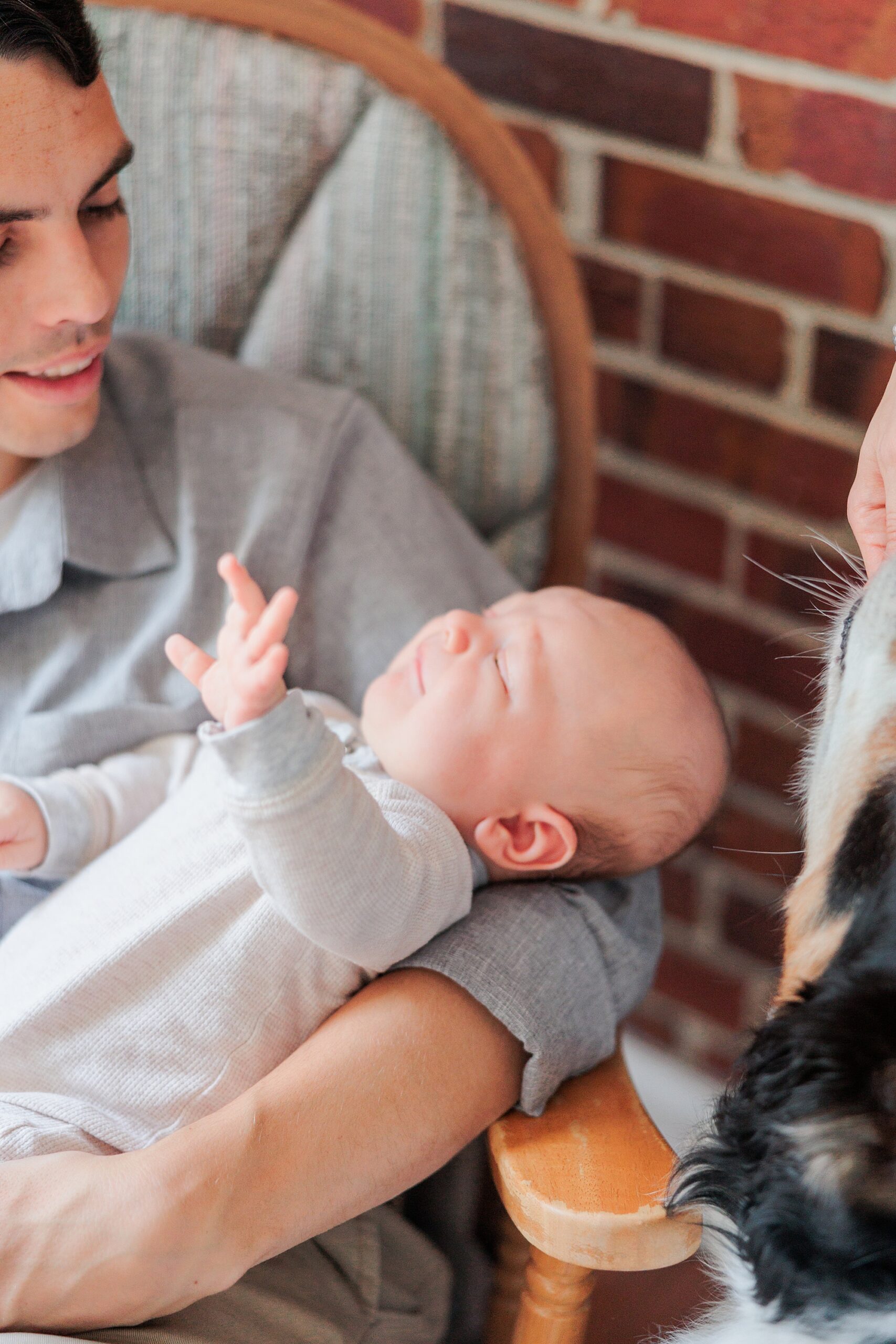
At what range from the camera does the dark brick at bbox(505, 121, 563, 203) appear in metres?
1.31

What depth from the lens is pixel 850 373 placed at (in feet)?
3.89

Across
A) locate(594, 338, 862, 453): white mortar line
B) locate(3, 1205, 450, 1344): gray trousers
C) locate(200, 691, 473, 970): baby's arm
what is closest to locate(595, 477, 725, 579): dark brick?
locate(594, 338, 862, 453): white mortar line

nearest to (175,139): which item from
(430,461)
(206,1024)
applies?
(430,461)

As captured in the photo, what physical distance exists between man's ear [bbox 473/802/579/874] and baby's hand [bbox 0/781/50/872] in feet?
1.06

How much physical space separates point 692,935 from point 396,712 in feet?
2.68

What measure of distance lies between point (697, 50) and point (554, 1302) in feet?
3.47

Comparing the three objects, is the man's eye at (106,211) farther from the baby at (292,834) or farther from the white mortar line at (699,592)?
the white mortar line at (699,592)

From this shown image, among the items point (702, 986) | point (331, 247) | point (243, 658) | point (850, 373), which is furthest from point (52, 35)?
point (702, 986)

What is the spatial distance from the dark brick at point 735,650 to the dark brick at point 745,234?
369 mm

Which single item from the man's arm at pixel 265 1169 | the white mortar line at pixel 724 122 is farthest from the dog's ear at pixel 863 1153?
the white mortar line at pixel 724 122

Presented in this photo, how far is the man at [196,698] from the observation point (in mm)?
721

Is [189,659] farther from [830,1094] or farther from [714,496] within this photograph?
[714,496]

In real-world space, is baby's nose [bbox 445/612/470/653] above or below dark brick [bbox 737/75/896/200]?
below

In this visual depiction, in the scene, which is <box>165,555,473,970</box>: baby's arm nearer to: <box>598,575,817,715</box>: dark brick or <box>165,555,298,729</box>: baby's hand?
<box>165,555,298,729</box>: baby's hand
